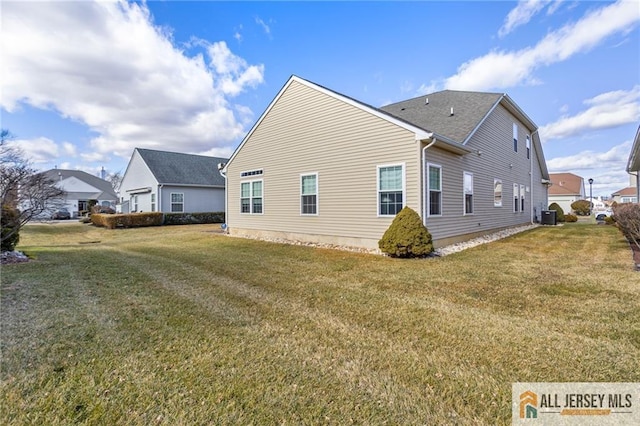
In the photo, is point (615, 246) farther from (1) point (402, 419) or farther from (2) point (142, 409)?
(2) point (142, 409)

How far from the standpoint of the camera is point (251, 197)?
1424cm

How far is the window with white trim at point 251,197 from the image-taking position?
13.9m

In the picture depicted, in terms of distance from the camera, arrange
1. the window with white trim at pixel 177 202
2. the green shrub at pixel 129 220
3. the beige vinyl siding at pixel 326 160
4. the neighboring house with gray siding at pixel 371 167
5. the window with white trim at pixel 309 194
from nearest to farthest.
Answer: the neighboring house with gray siding at pixel 371 167, the beige vinyl siding at pixel 326 160, the window with white trim at pixel 309 194, the green shrub at pixel 129 220, the window with white trim at pixel 177 202

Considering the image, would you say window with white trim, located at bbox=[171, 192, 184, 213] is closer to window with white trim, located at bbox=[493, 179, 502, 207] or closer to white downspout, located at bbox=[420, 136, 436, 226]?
white downspout, located at bbox=[420, 136, 436, 226]

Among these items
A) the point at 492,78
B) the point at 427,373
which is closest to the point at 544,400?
the point at 427,373

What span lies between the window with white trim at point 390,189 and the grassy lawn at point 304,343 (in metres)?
3.14

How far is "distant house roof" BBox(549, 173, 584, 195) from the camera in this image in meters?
40.0

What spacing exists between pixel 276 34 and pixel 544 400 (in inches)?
545

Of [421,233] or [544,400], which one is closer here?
[544,400]

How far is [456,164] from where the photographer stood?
10414 millimetres

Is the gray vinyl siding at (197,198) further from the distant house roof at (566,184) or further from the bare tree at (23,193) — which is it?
the distant house roof at (566,184)

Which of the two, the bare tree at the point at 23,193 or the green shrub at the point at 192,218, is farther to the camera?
the green shrub at the point at 192,218

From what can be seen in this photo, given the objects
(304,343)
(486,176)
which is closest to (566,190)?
(486,176)

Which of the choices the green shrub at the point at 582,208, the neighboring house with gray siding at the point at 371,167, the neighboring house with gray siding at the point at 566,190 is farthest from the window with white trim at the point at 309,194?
the neighboring house with gray siding at the point at 566,190
